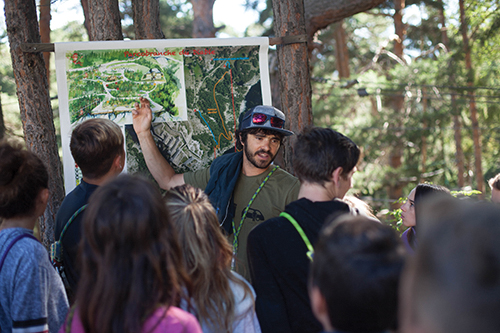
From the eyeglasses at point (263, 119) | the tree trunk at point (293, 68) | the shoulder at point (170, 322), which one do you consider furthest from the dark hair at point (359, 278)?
the tree trunk at point (293, 68)

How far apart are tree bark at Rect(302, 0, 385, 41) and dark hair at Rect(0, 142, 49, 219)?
4934 millimetres

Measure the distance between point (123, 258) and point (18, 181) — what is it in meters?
0.85

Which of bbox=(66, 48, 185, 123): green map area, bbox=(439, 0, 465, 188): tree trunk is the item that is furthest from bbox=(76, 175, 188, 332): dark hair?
bbox=(439, 0, 465, 188): tree trunk

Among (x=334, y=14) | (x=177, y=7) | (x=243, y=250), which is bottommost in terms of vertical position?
(x=243, y=250)

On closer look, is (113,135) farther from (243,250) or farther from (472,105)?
(472,105)

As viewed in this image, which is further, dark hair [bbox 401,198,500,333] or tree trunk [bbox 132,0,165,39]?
tree trunk [bbox 132,0,165,39]

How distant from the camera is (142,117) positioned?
283cm

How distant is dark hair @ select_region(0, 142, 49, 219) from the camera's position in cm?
170

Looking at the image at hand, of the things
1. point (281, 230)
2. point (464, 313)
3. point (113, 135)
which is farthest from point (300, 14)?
point (464, 313)

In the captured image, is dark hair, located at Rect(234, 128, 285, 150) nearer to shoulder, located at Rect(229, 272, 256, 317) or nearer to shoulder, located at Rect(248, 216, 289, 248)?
shoulder, located at Rect(248, 216, 289, 248)

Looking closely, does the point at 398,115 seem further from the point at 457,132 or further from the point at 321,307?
the point at 321,307

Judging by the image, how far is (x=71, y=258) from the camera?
1.97 metres

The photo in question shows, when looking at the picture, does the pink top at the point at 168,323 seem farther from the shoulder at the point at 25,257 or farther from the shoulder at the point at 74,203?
the shoulder at the point at 74,203

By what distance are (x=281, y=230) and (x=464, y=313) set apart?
108 centimetres
